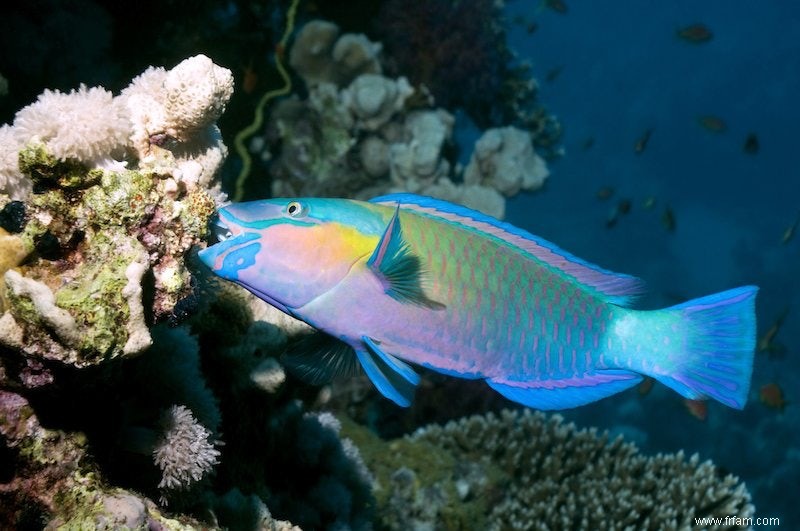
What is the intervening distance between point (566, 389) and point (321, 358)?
3.39 ft

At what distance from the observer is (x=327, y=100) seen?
25.3 ft

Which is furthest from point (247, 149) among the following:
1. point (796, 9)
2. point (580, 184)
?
point (796, 9)

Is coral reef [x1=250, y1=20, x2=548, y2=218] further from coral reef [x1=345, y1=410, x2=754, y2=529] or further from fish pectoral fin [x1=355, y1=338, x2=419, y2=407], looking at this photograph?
fish pectoral fin [x1=355, y1=338, x2=419, y2=407]

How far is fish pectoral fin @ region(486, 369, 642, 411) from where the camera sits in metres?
2.29

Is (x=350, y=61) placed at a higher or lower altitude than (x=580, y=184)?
higher

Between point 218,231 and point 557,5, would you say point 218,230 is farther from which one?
point 557,5

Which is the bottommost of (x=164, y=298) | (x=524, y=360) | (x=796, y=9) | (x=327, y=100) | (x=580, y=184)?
(x=580, y=184)

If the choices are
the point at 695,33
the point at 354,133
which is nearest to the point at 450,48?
the point at 354,133

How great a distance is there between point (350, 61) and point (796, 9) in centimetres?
6436

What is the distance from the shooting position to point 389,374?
219 cm

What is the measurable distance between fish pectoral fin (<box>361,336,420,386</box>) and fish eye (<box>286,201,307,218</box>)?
508 millimetres

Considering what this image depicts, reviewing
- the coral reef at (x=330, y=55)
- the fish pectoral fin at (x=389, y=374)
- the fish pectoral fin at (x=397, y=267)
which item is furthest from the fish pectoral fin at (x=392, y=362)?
the coral reef at (x=330, y=55)

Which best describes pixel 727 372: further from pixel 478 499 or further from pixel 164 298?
pixel 478 499

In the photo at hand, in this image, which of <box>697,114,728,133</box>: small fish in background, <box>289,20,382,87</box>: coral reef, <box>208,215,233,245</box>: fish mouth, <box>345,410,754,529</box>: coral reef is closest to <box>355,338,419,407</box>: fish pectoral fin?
<box>208,215,233,245</box>: fish mouth
